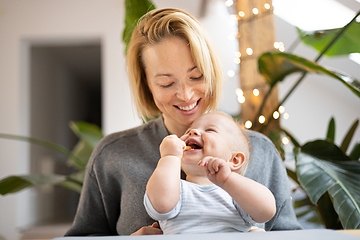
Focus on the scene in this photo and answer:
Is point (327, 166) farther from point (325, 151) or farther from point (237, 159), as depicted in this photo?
point (237, 159)

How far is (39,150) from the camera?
12.4 ft

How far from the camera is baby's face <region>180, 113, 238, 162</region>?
0.73m

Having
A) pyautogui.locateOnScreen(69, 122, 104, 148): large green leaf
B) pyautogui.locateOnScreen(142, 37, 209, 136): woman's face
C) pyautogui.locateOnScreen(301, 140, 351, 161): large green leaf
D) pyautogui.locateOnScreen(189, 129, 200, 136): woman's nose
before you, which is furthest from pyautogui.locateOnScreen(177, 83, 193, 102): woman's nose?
pyautogui.locateOnScreen(69, 122, 104, 148): large green leaf

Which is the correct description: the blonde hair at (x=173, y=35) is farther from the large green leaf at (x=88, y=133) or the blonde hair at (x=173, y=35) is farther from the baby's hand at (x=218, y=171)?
the large green leaf at (x=88, y=133)

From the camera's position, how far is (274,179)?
0.95 metres

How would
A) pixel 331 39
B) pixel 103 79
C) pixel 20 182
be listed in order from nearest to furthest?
pixel 20 182 → pixel 331 39 → pixel 103 79

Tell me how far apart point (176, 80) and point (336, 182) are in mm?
584

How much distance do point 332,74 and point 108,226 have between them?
0.89 meters

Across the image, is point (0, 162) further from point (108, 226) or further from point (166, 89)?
point (166, 89)

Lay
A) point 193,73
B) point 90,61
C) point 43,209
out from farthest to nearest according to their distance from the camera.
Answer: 1. point 90,61
2. point 43,209
3. point 193,73

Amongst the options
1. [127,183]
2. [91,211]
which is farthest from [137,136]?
[91,211]

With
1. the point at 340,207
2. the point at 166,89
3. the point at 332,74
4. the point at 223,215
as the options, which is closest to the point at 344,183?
the point at 340,207

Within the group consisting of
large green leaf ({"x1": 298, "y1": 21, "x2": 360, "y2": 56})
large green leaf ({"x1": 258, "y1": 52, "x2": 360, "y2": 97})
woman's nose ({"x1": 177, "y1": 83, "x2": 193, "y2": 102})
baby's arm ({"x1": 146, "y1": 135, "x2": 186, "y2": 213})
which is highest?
large green leaf ({"x1": 298, "y1": 21, "x2": 360, "y2": 56})

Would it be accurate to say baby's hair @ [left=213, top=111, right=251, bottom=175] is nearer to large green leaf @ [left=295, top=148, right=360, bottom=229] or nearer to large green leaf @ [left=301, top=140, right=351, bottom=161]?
large green leaf @ [left=295, top=148, right=360, bottom=229]
